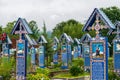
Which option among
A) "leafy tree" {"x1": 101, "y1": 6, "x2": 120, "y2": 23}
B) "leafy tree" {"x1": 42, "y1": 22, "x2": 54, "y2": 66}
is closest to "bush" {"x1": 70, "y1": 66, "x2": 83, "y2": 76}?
"leafy tree" {"x1": 42, "y1": 22, "x2": 54, "y2": 66}

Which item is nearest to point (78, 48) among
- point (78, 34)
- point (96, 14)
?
point (78, 34)

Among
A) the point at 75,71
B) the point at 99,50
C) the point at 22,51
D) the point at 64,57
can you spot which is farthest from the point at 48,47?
the point at 99,50

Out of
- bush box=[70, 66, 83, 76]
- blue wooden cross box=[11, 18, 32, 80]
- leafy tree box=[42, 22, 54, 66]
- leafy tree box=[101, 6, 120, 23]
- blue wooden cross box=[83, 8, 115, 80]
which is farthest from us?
leafy tree box=[101, 6, 120, 23]

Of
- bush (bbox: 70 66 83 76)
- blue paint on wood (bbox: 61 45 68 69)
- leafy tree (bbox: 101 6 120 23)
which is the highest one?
leafy tree (bbox: 101 6 120 23)

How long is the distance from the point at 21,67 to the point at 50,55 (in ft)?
51.6

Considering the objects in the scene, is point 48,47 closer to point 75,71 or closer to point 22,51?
point 75,71

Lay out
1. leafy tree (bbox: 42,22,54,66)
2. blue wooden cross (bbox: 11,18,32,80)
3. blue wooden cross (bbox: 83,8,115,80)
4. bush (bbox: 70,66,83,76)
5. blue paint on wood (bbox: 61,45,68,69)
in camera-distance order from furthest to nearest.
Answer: leafy tree (bbox: 42,22,54,66) < blue paint on wood (bbox: 61,45,68,69) < bush (bbox: 70,66,83,76) < blue wooden cross (bbox: 11,18,32,80) < blue wooden cross (bbox: 83,8,115,80)

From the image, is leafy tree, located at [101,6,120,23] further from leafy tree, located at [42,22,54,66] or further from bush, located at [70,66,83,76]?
bush, located at [70,66,83,76]

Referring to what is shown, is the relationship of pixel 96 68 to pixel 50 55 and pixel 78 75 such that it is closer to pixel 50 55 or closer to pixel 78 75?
pixel 78 75

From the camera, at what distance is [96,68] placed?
13.0 m

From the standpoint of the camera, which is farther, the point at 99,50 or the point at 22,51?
→ the point at 22,51

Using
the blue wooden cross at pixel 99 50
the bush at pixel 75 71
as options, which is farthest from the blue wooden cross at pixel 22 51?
the bush at pixel 75 71

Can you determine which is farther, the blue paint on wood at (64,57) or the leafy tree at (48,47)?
the leafy tree at (48,47)

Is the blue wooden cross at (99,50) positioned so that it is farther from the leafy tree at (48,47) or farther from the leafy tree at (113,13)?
the leafy tree at (113,13)
